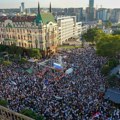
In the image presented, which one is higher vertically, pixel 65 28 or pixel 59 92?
pixel 65 28

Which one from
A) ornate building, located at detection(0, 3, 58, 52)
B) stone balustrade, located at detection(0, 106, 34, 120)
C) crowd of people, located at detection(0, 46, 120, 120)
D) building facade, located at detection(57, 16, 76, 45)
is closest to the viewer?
stone balustrade, located at detection(0, 106, 34, 120)

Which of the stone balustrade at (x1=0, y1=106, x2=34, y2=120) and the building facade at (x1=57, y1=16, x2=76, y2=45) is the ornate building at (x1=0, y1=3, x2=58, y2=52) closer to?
the building facade at (x1=57, y1=16, x2=76, y2=45)

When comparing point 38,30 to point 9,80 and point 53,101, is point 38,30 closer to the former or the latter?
point 9,80

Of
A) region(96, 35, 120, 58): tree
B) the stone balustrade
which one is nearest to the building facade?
region(96, 35, 120, 58): tree

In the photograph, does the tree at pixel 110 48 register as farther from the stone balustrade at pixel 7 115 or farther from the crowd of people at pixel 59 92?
the stone balustrade at pixel 7 115

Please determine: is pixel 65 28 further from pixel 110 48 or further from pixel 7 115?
pixel 7 115

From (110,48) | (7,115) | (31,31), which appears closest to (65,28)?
(31,31)
